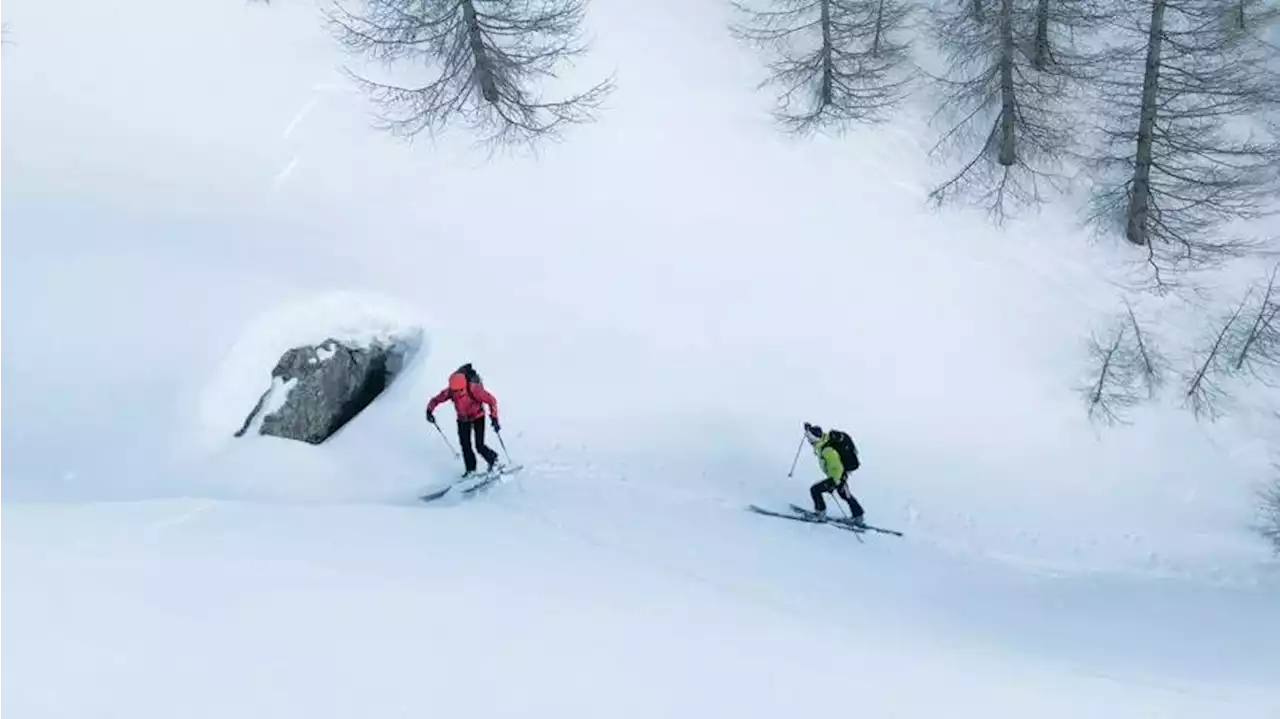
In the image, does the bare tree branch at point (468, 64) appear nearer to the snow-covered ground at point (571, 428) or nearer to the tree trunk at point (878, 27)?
the snow-covered ground at point (571, 428)

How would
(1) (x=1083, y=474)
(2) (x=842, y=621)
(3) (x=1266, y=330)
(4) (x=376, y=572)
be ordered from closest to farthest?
(4) (x=376, y=572), (2) (x=842, y=621), (1) (x=1083, y=474), (3) (x=1266, y=330)

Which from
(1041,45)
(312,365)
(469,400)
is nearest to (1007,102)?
(1041,45)

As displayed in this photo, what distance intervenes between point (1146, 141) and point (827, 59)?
6.33 metres

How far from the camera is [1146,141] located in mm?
16734

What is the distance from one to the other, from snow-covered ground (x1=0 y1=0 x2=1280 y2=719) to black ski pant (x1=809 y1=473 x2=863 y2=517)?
485 mm

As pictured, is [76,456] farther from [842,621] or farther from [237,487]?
[842,621]

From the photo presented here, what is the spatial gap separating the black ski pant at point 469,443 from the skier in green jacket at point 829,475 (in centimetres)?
457

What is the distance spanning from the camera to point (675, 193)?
16.8 meters

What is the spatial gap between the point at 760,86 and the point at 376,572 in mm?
13546

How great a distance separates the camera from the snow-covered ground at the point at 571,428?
8766mm

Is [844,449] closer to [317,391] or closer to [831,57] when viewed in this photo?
[317,391]

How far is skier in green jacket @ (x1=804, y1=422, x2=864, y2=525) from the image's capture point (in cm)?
1233

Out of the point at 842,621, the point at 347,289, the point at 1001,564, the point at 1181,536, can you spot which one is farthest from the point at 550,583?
the point at 1181,536

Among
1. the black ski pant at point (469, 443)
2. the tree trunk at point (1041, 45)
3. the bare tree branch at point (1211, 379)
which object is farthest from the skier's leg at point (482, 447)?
the tree trunk at point (1041, 45)
